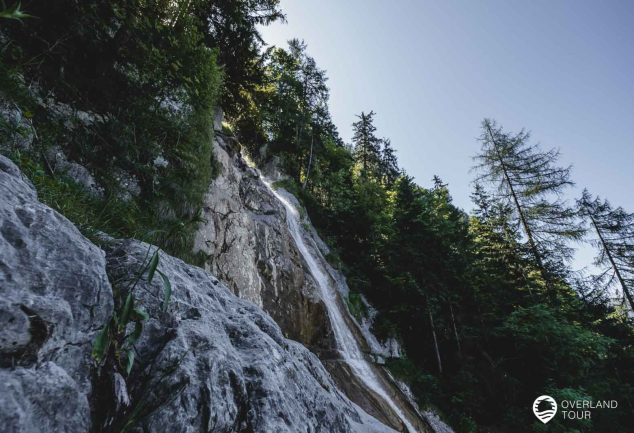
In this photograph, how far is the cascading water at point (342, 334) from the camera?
10539 mm

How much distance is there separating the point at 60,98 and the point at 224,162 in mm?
6685

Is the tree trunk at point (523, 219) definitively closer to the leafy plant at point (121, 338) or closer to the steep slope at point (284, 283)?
the steep slope at point (284, 283)

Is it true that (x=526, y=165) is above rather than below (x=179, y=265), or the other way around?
above

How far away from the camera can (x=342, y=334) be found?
484 inches

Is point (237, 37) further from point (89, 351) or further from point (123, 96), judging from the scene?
point (89, 351)

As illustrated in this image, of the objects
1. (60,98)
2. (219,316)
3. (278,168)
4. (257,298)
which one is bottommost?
(219,316)

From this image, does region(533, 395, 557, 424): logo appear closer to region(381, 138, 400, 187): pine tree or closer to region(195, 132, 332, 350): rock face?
region(195, 132, 332, 350): rock face

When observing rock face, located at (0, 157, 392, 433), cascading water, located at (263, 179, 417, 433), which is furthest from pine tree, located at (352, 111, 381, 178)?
rock face, located at (0, 157, 392, 433)

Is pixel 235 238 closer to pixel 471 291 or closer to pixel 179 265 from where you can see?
pixel 179 265

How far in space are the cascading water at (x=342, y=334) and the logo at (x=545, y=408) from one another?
682 cm

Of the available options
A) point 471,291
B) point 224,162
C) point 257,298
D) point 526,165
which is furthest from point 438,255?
point 224,162

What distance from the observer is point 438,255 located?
56.9 feet

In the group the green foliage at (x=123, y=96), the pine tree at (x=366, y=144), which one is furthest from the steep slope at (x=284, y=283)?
the pine tree at (x=366, y=144)

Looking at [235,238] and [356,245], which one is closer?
[235,238]
